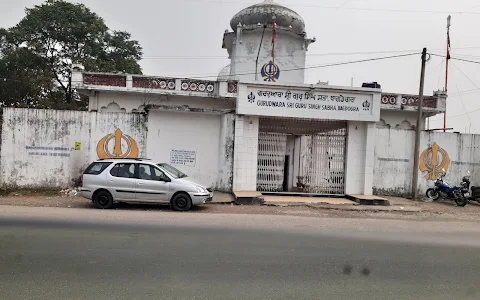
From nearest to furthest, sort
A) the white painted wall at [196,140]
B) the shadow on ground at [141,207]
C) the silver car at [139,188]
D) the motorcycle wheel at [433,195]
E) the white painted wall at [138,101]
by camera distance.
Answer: the silver car at [139,188]
the shadow on ground at [141,207]
the motorcycle wheel at [433,195]
the white painted wall at [196,140]
the white painted wall at [138,101]

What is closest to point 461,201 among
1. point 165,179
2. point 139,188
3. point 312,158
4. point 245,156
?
point 312,158

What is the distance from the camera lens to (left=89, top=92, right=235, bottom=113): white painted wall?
701 inches

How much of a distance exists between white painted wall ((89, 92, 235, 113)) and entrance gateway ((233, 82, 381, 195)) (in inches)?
140

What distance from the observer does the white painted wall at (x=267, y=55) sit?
2205 centimetres

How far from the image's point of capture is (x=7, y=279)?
4.54 metres

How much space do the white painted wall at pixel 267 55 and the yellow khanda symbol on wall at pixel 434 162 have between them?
8.93m

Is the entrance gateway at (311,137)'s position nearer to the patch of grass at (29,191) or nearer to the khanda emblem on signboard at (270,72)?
the khanda emblem on signboard at (270,72)

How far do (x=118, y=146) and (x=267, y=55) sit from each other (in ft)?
37.1

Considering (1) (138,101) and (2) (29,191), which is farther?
(1) (138,101)

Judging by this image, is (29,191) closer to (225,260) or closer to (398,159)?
(225,260)

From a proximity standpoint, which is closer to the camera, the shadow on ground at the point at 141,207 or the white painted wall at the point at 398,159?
the shadow on ground at the point at 141,207

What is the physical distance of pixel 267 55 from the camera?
22.0 m

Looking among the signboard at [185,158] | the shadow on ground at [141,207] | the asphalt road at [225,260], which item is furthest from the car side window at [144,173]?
the signboard at [185,158]

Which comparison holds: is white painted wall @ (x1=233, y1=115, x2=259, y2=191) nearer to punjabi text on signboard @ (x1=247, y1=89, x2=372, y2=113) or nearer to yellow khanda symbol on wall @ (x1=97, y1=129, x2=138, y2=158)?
punjabi text on signboard @ (x1=247, y1=89, x2=372, y2=113)
